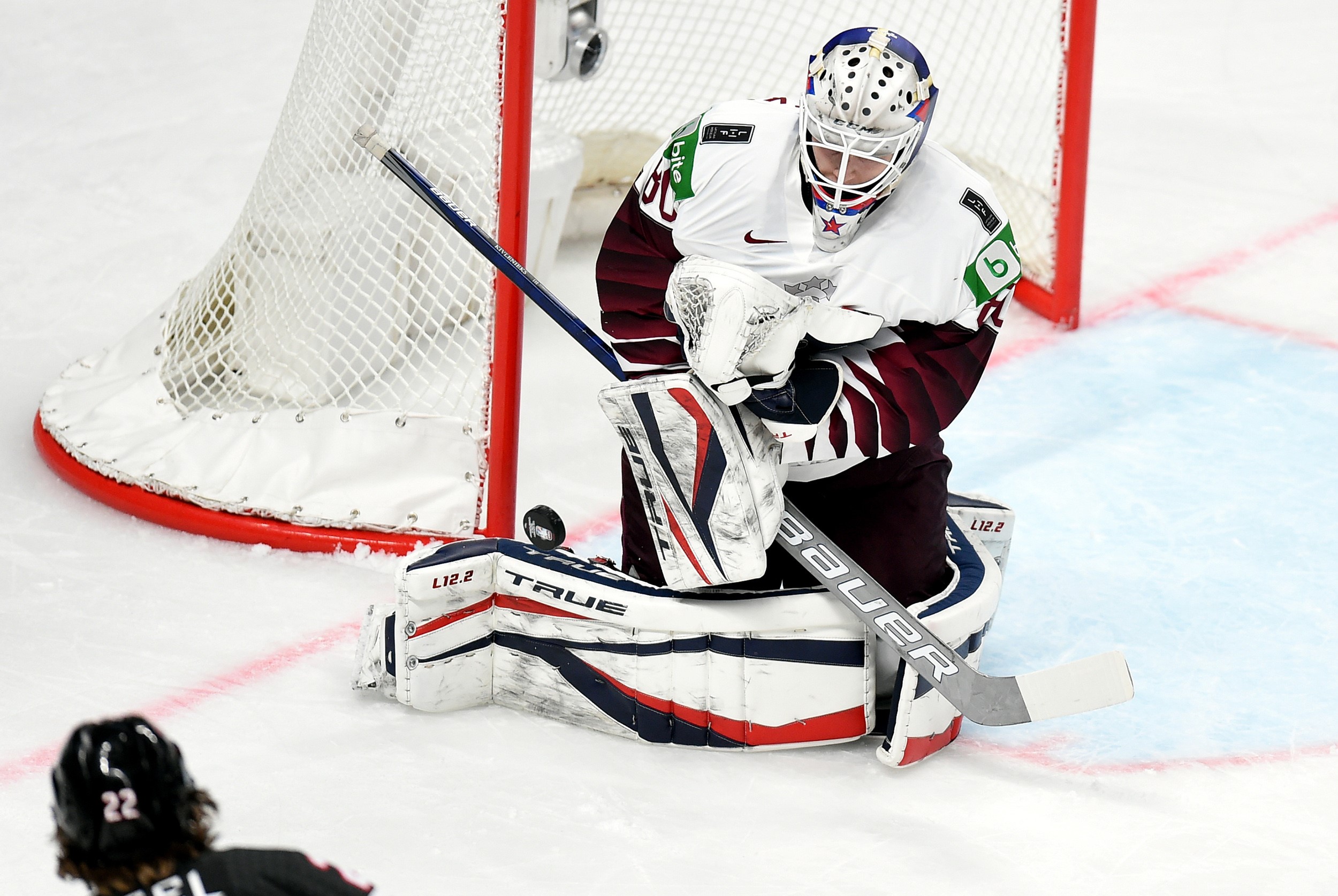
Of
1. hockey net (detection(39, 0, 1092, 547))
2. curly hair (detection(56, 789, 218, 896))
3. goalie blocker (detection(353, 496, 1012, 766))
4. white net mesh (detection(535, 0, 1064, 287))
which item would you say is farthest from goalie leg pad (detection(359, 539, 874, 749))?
white net mesh (detection(535, 0, 1064, 287))

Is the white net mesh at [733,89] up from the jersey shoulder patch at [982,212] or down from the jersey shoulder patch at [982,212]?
down

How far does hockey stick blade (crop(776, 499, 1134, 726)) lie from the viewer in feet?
7.65

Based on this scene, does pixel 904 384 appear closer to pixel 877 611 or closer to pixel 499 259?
pixel 877 611

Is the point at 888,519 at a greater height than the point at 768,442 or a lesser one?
lesser

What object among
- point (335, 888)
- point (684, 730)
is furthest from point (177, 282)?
point (335, 888)

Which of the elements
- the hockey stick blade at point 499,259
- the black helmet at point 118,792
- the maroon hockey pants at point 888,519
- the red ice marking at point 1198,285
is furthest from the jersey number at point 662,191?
the red ice marking at point 1198,285

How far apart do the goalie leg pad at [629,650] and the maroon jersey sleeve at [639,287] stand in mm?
348

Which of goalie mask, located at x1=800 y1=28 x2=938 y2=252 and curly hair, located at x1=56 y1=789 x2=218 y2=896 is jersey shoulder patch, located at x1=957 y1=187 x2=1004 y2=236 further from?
curly hair, located at x1=56 y1=789 x2=218 y2=896

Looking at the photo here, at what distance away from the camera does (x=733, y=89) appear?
4.40 meters

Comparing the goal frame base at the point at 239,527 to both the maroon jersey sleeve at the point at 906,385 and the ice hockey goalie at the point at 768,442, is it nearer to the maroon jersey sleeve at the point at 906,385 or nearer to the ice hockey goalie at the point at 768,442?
the ice hockey goalie at the point at 768,442

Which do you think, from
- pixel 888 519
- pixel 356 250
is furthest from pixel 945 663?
pixel 356 250

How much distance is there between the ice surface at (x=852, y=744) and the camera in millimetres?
2271

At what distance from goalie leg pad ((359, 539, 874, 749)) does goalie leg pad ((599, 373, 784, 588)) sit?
8 cm

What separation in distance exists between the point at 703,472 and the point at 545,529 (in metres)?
0.34
